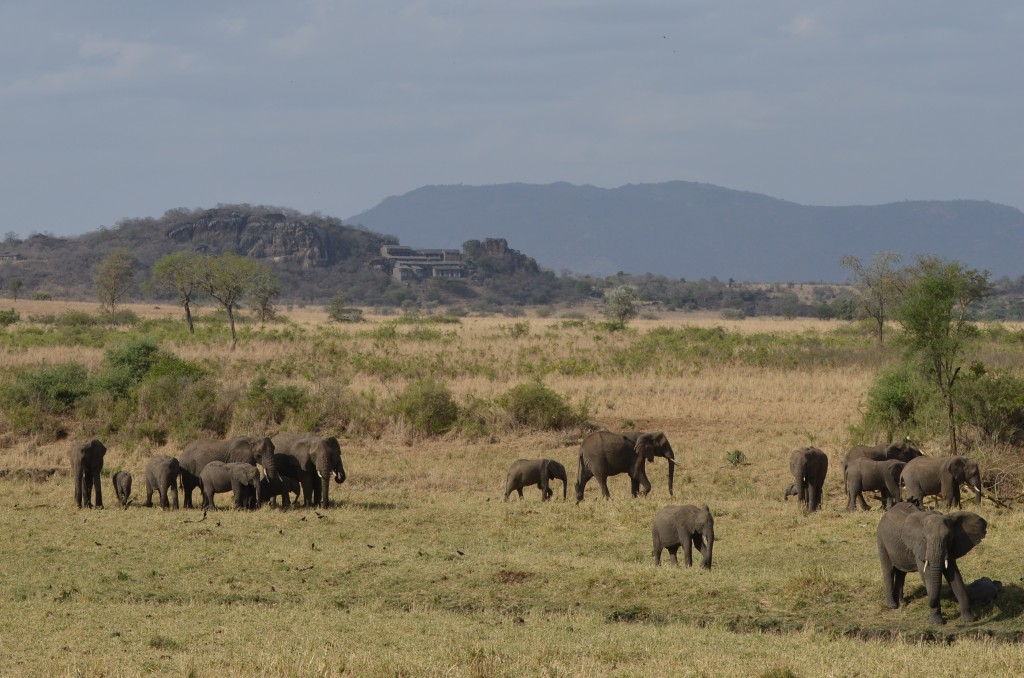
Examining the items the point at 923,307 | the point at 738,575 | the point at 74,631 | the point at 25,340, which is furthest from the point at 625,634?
the point at 25,340

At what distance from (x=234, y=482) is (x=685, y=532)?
7815 mm

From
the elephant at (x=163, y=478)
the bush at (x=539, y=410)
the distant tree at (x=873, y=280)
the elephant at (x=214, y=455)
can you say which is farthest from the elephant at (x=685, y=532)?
the distant tree at (x=873, y=280)

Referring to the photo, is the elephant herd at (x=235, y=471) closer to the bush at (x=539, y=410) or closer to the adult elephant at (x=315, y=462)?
the adult elephant at (x=315, y=462)

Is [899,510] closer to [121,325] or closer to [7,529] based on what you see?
[7,529]

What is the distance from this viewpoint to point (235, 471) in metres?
19.4

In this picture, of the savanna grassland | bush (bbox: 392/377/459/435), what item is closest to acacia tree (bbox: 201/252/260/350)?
the savanna grassland

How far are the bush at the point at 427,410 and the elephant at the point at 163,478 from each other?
9.05 meters

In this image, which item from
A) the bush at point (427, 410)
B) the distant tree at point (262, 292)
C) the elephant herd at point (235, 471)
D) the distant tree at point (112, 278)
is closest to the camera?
the elephant herd at point (235, 471)

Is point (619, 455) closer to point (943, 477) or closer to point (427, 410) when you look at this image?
point (943, 477)

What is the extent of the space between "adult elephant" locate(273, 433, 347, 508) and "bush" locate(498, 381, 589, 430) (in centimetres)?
888

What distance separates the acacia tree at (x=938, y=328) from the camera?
2297cm

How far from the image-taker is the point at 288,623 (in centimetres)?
1238

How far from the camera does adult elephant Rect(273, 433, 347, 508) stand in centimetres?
1978

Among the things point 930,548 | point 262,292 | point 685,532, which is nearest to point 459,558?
point 685,532
